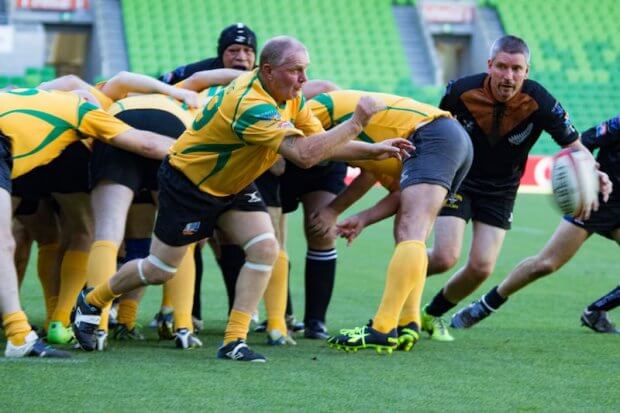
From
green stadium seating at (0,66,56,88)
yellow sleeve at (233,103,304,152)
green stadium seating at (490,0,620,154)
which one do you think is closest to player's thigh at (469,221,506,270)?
yellow sleeve at (233,103,304,152)

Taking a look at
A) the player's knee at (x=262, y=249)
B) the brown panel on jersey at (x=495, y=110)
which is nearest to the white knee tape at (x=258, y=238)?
the player's knee at (x=262, y=249)

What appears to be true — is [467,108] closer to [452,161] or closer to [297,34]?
[452,161]

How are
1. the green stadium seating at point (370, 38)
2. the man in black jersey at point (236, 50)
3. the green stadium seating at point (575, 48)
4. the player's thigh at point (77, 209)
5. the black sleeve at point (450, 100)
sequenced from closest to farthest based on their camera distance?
the player's thigh at point (77, 209) → the black sleeve at point (450, 100) → the man in black jersey at point (236, 50) → the green stadium seating at point (370, 38) → the green stadium seating at point (575, 48)

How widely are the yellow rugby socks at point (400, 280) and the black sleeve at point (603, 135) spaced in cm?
176

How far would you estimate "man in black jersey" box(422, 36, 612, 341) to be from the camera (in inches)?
272

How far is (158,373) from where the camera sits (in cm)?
554

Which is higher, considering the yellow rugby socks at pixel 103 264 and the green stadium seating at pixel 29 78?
the yellow rugby socks at pixel 103 264

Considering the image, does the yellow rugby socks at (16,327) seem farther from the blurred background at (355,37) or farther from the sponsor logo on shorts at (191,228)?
the blurred background at (355,37)

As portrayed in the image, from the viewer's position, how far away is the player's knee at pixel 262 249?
617 cm

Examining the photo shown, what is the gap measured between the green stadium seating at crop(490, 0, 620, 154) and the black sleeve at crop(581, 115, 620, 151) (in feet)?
71.0

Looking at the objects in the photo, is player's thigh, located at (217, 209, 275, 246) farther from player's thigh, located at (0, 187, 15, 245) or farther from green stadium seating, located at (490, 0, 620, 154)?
green stadium seating, located at (490, 0, 620, 154)

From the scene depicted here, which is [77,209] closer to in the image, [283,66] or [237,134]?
[237,134]

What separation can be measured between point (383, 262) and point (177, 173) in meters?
6.72

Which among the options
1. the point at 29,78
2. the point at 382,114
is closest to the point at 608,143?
the point at 382,114
